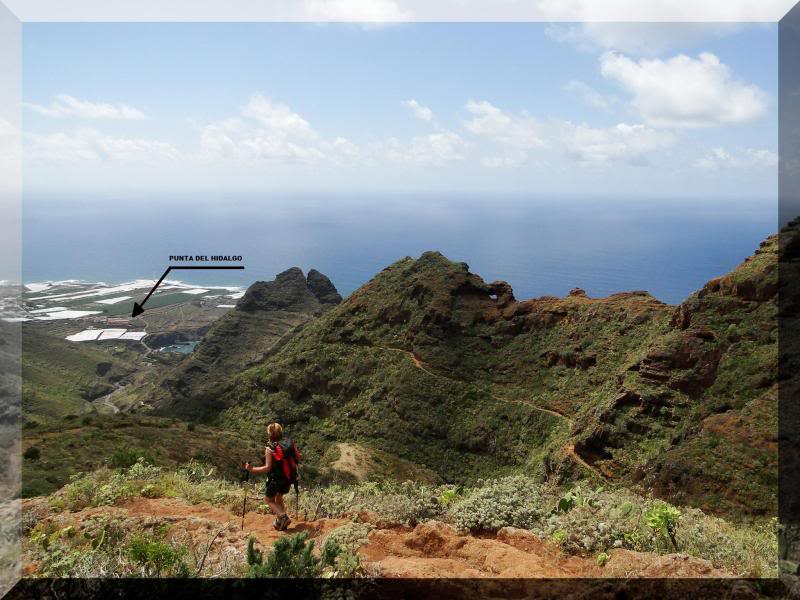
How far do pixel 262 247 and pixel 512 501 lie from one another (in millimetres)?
127923

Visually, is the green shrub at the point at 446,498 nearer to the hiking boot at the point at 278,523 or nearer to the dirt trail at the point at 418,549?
the dirt trail at the point at 418,549

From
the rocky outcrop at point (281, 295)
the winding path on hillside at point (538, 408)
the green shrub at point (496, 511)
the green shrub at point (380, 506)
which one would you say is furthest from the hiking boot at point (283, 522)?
the rocky outcrop at point (281, 295)

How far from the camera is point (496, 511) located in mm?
3596

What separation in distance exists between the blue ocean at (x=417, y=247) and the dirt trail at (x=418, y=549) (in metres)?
74.2

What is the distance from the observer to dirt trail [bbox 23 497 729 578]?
8.74 feet

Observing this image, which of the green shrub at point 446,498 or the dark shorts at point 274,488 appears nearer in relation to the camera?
the dark shorts at point 274,488

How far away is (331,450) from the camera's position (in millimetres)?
17703

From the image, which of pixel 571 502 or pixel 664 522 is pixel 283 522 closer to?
pixel 571 502

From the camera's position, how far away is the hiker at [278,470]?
11.6 feet

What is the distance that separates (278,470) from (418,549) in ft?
3.50

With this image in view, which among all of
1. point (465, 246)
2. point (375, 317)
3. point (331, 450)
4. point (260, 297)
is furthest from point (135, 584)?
point (465, 246)

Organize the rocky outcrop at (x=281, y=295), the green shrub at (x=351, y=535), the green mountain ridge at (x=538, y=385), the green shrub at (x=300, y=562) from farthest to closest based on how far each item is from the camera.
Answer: the rocky outcrop at (x=281, y=295) → the green mountain ridge at (x=538, y=385) → the green shrub at (x=351, y=535) → the green shrub at (x=300, y=562)

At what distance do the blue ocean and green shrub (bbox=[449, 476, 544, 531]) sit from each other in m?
74.8

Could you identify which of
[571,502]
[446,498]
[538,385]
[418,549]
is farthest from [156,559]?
[538,385]
